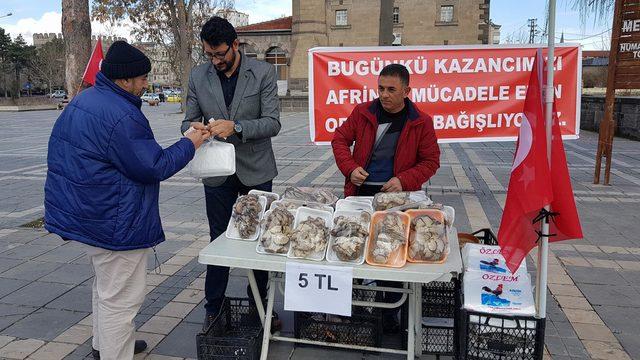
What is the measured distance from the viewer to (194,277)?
4359 mm

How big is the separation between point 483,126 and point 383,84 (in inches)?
155

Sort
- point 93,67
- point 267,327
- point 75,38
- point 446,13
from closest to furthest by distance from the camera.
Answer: point 267,327 < point 93,67 < point 75,38 < point 446,13

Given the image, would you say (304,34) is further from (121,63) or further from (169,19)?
(121,63)

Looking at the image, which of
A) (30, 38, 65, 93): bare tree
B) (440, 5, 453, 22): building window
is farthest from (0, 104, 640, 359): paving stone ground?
(30, 38, 65, 93): bare tree

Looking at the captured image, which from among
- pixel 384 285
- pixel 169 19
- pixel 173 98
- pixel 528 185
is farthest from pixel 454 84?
pixel 173 98

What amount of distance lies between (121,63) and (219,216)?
1.20m

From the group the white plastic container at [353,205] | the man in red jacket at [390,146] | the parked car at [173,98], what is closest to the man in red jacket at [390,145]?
the man in red jacket at [390,146]

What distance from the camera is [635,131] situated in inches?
556

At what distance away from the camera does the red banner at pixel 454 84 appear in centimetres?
620

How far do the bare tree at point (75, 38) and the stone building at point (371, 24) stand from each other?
96.8 ft

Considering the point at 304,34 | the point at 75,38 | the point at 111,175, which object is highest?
the point at 304,34

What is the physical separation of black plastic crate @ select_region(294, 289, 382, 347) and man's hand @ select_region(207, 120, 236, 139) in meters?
1.24

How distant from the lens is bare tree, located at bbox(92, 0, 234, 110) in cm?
2447

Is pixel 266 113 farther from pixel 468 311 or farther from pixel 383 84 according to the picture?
pixel 468 311
